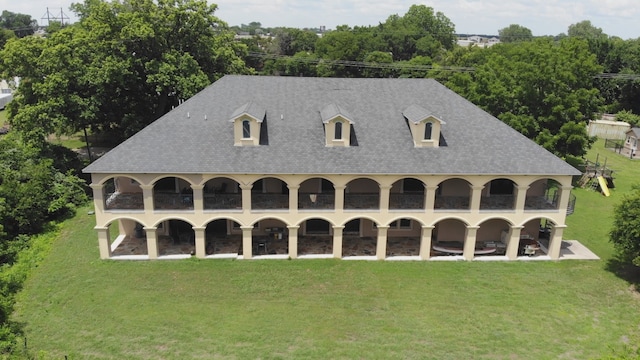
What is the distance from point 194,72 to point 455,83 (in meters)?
29.5

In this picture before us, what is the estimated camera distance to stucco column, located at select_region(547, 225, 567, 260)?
34.4 metres

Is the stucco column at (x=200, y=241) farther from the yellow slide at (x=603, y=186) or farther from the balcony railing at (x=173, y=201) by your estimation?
the yellow slide at (x=603, y=186)

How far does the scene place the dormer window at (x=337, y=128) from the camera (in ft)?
109

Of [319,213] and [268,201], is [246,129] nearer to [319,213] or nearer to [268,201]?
[268,201]

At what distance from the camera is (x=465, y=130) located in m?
35.9

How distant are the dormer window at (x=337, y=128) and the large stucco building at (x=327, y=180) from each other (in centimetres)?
7

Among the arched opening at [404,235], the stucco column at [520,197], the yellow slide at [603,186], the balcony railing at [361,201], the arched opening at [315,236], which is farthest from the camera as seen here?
the yellow slide at [603,186]

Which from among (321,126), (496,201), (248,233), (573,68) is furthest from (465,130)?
(573,68)

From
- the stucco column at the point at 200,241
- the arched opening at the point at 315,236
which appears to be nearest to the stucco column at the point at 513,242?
the arched opening at the point at 315,236

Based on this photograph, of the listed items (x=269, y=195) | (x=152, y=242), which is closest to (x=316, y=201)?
(x=269, y=195)

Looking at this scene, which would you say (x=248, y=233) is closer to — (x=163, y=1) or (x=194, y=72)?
(x=194, y=72)

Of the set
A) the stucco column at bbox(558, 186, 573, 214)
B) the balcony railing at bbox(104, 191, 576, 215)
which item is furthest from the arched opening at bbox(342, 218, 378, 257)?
the stucco column at bbox(558, 186, 573, 214)

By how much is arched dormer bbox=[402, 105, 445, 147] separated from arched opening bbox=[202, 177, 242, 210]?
12.8 meters

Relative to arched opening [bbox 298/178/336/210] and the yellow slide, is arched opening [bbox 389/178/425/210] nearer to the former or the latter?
arched opening [bbox 298/178/336/210]
